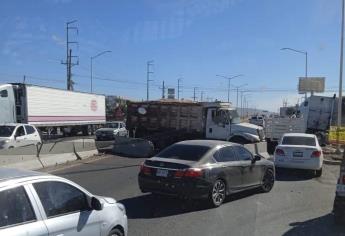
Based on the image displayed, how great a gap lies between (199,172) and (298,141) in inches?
377

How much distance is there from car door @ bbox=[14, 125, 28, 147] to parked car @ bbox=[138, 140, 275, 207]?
12.6 m

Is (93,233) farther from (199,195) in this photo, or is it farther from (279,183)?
(279,183)

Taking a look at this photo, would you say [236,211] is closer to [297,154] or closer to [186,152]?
[186,152]

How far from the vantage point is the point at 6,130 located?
24625 mm

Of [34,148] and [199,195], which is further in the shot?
[34,148]

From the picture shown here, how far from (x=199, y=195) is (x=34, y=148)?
33.5ft

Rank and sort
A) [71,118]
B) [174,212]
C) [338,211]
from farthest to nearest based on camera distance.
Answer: [71,118]
[174,212]
[338,211]

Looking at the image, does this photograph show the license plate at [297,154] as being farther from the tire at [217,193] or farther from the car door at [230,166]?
the tire at [217,193]

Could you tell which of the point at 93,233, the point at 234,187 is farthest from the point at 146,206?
the point at 93,233

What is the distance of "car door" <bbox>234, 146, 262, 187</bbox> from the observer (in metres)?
13.9

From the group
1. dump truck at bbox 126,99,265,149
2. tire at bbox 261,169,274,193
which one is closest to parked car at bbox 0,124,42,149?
dump truck at bbox 126,99,265,149

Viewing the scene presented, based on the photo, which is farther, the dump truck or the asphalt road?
the dump truck

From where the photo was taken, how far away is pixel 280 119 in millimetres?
33781

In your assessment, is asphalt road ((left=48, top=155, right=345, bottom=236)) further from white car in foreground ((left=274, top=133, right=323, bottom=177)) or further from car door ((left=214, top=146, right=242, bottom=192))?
white car in foreground ((left=274, top=133, right=323, bottom=177))
